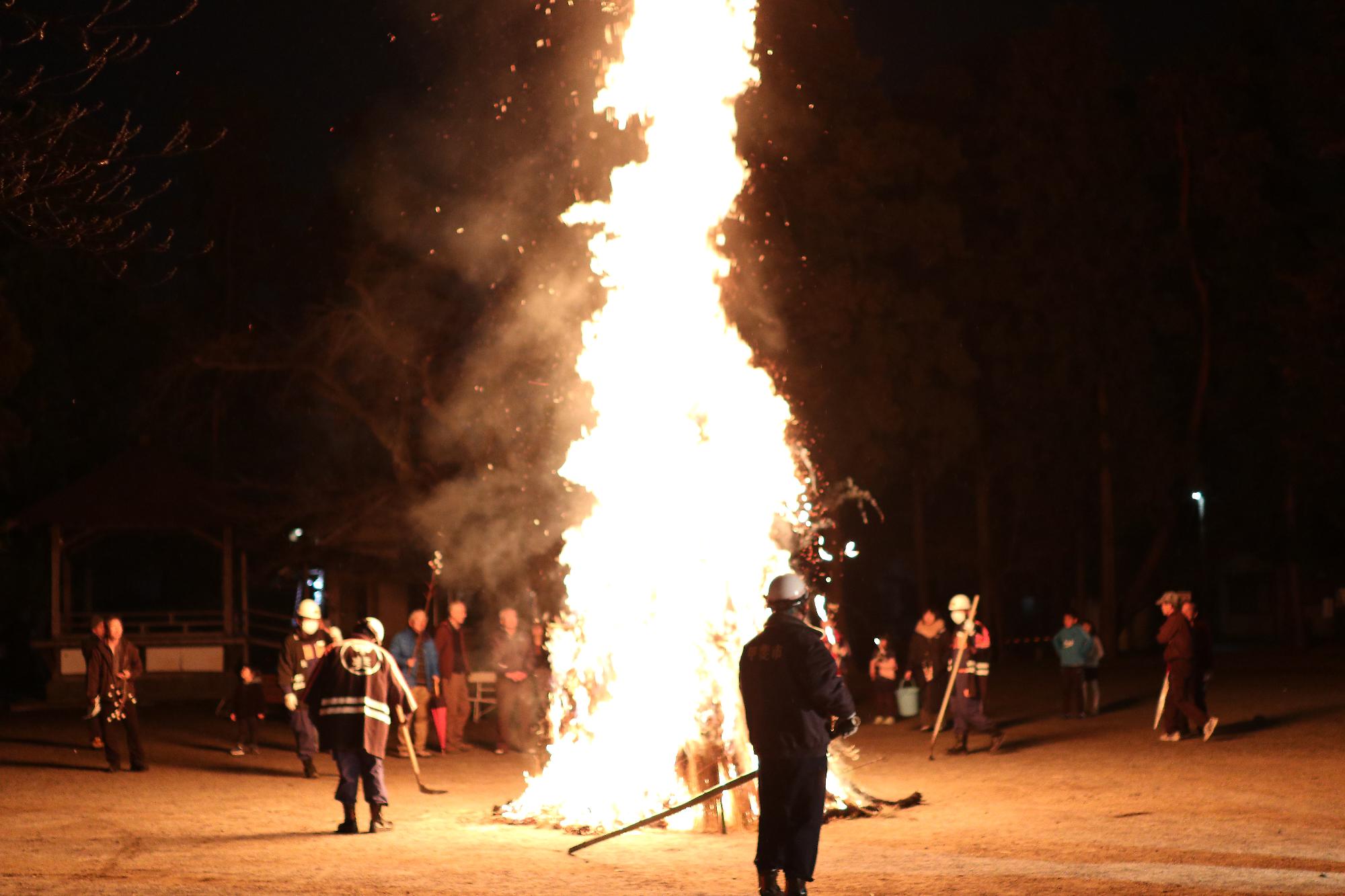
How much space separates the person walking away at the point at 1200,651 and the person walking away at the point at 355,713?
943 cm

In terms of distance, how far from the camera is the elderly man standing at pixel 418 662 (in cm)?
1645

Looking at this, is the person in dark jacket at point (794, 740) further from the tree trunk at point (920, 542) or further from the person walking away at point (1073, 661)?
the tree trunk at point (920, 542)

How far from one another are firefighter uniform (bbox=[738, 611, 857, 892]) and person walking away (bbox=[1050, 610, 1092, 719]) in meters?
13.1

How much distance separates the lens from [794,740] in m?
7.75

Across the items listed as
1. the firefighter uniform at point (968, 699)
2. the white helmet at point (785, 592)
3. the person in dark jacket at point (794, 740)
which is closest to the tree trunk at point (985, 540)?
the firefighter uniform at point (968, 699)

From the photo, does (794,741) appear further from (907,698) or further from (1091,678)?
(1091,678)

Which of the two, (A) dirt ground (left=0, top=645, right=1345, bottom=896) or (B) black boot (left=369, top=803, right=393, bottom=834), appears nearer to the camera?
(A) dirt ground (left=0, top=645, right=1345, bottom=896)

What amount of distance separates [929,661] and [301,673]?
8.44 metres

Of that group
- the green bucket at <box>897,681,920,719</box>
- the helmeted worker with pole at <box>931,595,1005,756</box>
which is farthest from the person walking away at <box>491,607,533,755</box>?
the green bucket at <box>897,681,920,719</box>

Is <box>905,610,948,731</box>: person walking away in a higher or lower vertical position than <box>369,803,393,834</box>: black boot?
higher

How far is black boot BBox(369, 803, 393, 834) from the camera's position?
10867mm

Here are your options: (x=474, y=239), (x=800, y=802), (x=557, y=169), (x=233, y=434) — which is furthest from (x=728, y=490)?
(x=233, y=434)

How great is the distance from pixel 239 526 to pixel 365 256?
745 cm

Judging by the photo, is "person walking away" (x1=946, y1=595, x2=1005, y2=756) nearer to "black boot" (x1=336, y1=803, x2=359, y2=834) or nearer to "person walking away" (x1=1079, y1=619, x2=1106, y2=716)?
"person walking away" (x1=1079, y1=619, x2=1106, y2=716)
